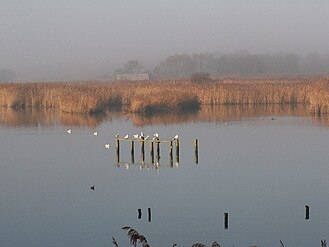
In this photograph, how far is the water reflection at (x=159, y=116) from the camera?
93.7 feet

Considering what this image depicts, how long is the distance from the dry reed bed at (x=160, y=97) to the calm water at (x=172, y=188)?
7216 mm

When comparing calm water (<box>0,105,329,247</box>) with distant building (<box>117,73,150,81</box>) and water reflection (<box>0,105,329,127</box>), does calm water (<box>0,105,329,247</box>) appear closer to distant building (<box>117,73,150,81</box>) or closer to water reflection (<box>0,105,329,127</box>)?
water reflection (<box>0,105,329,127</box>)

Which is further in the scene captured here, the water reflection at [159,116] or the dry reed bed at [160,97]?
the dry reed bed at [160,97]

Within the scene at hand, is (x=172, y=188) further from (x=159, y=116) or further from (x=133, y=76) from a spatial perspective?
(x=133, y=76)

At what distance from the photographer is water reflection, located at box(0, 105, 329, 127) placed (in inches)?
1125

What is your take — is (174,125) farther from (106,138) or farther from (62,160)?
(62,160)

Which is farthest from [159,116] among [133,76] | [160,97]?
[133,76]

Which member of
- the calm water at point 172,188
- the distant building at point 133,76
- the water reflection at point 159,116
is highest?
the distant building at point 133,76

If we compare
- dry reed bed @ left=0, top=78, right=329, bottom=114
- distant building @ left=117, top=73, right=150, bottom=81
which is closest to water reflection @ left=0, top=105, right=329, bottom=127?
dry reed bed @ left=0, top=78, right=329, bottom=114

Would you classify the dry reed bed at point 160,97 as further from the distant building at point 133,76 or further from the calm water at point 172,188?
the distant building at point 133,76

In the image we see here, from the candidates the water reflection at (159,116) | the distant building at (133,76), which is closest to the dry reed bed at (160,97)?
the water reflection at (159,116)

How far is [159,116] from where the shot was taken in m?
30.9

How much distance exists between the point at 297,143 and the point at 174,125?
263 inches

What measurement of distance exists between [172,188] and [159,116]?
1657cm
